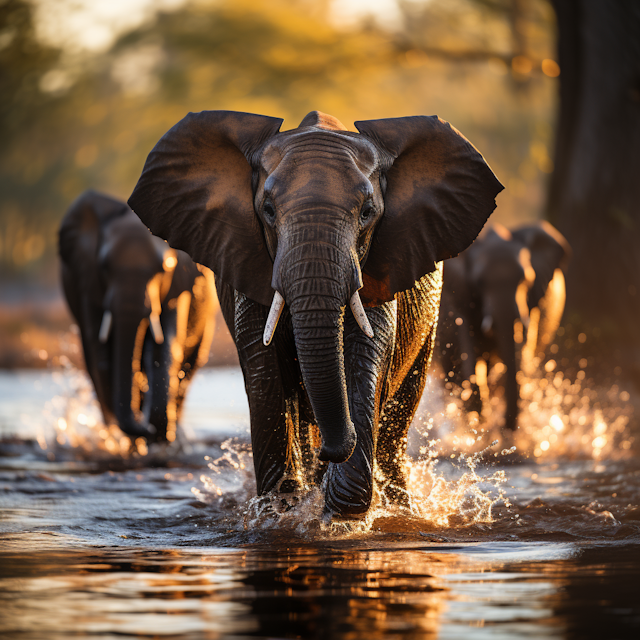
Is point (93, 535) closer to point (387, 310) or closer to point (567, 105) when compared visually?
point (387, 310)

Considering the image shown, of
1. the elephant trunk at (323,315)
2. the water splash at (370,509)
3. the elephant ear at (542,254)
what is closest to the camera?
the elephant trunk at (323,315)

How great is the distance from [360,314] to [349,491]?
30.6 inches

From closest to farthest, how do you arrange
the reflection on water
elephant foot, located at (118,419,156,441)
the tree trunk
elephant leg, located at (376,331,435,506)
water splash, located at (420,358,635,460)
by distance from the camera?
the reflection on water, elephant leg, located at (376,331,435,506), elephant foot, located at (118,419,156,441), water splash, located at (420,358,635,460), the tree trunk

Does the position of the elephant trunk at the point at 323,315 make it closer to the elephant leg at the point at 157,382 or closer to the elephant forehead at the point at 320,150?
the elephant forehead at the point at 320,150

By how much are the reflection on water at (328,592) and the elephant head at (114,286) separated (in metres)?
4.29

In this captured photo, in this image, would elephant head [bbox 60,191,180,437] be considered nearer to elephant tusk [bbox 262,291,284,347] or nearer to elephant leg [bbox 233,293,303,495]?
elephant leg [bbox 233,293,303,495]

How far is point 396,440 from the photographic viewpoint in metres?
5.80

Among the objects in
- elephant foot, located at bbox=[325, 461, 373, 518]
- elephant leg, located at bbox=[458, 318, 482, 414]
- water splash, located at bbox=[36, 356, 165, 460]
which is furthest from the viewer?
elephant leg, located at bbox=[458, 318, 482, 414]

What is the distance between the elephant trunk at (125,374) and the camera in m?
8.33

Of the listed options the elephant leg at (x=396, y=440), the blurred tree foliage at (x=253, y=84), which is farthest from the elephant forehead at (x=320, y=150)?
the blurred tree foliage at (x=253, y=84)

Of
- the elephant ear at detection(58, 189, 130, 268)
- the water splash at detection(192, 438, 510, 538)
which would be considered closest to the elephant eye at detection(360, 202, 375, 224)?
the water splash at detection(192, 438, 510, 538)

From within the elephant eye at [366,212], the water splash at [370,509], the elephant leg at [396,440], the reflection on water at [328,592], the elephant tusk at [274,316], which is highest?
the elephant eye at [366,212]

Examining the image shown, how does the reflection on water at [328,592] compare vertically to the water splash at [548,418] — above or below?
below

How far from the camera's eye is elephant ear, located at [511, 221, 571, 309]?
1155 centimetres
